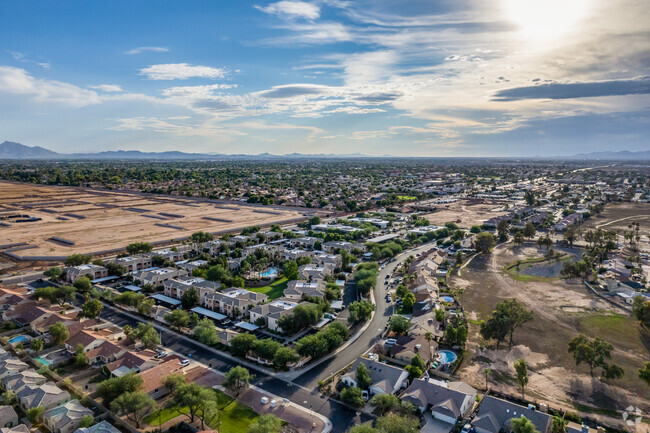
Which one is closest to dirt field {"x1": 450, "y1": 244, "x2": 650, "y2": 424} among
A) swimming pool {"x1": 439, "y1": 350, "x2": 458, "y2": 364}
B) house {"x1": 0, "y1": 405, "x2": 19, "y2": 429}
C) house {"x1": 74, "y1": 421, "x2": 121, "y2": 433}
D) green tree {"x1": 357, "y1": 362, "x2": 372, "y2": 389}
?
swimming pool {"x1": 439, "y1": 350, "x2": 458, "y2": 364}

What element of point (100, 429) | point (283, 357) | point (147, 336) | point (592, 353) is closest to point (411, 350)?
point (283, 357)

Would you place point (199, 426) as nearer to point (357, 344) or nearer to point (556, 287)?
point (357, 344)

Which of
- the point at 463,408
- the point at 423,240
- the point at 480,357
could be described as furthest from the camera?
the point at 423,240

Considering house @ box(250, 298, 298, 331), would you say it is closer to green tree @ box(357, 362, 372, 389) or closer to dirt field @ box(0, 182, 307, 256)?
green tree @ box(357, 362, 372, 389)

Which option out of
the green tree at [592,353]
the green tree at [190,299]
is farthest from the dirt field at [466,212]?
the green tree at [190,299]

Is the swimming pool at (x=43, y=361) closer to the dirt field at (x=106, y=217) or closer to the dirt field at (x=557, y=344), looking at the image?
the dirt field at (x=557, y=344)

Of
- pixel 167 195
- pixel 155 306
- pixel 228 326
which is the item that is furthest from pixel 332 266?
pixel 167 195
